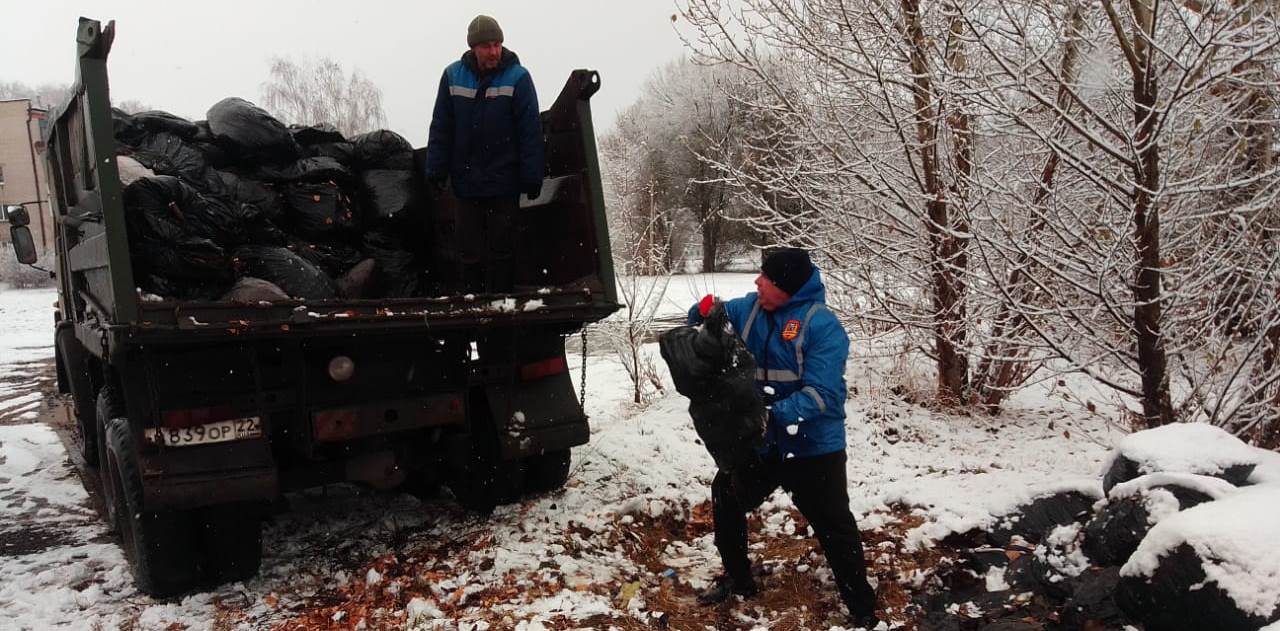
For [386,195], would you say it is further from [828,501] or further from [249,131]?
[828,501]

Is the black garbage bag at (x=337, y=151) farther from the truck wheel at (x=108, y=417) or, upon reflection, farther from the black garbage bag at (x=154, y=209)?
the truck wheel at (x=108, y=417)

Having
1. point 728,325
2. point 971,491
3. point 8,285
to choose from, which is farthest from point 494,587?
point 8,285

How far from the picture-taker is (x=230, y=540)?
3846 mm

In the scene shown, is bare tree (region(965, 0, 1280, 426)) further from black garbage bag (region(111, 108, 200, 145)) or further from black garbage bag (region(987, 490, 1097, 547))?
black garbage bag (region(111, 108, 200, 145))

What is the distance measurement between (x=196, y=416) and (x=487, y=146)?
2.09 m

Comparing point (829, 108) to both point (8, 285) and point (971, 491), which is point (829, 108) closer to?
point (971, 491)

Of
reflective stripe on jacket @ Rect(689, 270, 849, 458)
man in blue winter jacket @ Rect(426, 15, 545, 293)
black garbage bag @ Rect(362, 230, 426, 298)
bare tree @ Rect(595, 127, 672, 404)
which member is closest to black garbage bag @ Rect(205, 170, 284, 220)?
black garbage bag @ Rect(362, 230, 426, 298)

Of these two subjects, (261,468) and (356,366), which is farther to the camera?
(356,366)

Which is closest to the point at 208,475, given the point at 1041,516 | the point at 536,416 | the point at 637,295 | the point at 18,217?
the point at 536,416

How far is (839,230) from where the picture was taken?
7164 mm

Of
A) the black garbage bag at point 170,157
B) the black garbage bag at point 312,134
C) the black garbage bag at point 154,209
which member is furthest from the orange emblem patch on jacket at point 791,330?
the black garbage bag at point 312,134

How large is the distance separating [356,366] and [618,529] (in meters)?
1.67

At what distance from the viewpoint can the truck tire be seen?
553cm

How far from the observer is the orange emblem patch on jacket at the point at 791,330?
3.22 metres
